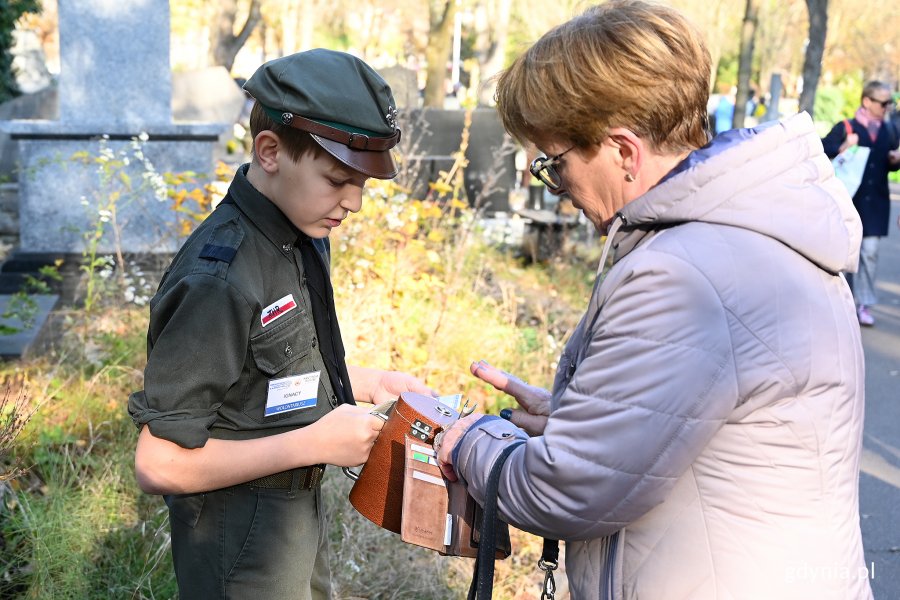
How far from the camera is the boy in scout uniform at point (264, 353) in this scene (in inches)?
73.3

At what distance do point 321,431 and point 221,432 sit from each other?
0.20 metres

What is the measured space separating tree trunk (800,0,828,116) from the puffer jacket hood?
9895 mm

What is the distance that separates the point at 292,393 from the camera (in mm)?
2062

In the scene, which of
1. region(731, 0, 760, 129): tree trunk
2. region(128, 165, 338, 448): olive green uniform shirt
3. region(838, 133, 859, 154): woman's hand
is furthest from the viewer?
region(731, 0, 760, 129): tree trunk

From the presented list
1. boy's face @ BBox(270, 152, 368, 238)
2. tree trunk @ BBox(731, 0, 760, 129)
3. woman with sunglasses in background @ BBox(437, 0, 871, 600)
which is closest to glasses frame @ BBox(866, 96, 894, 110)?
tree trunk @ BBox(731, 0, 760, 129)

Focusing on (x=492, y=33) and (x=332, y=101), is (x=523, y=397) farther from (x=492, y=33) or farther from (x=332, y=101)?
(x=492, y=33)

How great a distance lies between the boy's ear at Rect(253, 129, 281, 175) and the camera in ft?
6.78

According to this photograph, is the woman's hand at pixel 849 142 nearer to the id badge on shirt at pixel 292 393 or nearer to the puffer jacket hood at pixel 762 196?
the puffer jacket hood at pixel 762 196

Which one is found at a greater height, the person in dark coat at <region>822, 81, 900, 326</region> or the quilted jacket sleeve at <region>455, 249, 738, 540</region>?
the quilted jacket sleeve at <region>455, 249, 738, 540</region>

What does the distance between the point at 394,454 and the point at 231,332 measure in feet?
1.39

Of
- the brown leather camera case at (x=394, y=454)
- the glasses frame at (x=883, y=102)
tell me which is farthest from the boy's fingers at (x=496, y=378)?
the glasses frame at (x=883, y=102)

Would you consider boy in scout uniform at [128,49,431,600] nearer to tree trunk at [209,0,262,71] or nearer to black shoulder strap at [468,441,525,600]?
black shoulder strap at [468,441,525,600]

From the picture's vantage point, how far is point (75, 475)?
3.59 metres

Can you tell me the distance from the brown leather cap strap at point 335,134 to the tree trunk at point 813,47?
9811mm
